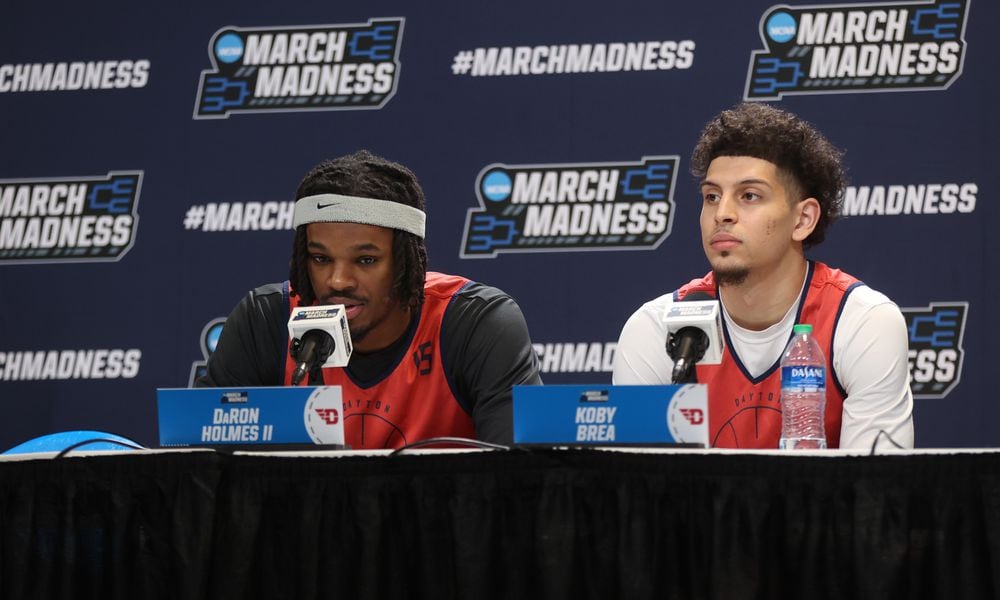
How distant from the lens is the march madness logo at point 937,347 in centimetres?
354

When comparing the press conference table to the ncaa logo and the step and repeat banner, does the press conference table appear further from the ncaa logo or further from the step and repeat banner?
the ncaa logo

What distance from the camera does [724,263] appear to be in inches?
96.5

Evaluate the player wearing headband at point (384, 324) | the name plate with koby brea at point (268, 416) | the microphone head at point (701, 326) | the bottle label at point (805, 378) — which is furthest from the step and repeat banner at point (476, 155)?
the name plate with koby brea at point (268, 416)

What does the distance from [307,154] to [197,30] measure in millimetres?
612

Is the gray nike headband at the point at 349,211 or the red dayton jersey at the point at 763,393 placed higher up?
the gray nike headband at the point at 349,211

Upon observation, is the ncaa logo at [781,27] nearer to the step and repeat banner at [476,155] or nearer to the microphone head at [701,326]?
the step and repeat banner at [476,155]

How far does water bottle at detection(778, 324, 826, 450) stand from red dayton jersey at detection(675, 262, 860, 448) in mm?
41

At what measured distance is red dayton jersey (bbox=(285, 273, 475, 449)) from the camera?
252cm

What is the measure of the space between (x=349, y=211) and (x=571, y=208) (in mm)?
1430

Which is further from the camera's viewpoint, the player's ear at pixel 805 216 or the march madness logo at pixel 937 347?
the march madness logo at pixel 937 347

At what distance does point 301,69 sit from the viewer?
3.97 metres

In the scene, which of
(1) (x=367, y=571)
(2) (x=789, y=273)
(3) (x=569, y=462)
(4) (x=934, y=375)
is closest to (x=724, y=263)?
(2) (x=789, y=273)

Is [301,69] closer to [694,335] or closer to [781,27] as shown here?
[781,27]

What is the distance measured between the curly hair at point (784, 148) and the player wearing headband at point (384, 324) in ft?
1.98
